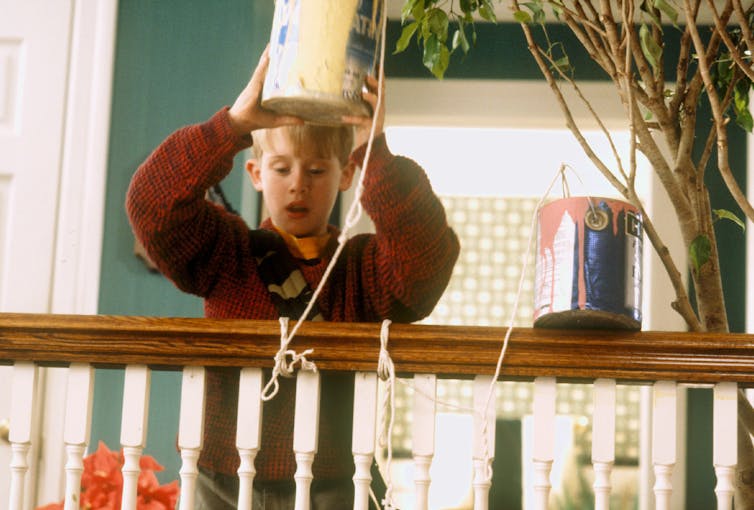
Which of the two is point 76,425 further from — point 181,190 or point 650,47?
point 650,47

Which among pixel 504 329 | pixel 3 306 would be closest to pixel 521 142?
pixel 3 306

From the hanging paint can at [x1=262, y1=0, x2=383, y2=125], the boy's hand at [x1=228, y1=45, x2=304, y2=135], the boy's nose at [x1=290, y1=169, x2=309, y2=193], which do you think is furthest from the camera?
the boy's nose at [x1=290, y1=169, x2=309, y2=193]

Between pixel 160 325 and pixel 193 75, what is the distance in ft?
5.88

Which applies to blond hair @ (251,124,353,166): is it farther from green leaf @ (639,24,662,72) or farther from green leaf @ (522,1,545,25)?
green leaf @ (639,24,662,72)

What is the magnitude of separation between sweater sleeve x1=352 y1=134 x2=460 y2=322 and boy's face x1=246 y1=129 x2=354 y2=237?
0.59 ft

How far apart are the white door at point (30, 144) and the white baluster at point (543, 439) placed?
183 centimetres

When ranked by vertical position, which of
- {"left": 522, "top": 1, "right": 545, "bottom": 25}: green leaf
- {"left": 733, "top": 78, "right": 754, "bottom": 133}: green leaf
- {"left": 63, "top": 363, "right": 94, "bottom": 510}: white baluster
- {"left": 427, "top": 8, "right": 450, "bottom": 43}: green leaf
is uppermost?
{"left": 522, "top": 1, "right": 545, "bottom": 25}: green leaf

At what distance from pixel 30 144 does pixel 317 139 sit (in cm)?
139

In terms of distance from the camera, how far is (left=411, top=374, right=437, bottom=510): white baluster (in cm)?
115

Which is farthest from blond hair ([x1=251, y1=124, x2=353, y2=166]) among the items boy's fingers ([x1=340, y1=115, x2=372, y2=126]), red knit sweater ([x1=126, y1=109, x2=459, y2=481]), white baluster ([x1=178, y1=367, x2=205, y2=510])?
white baluster ([x1=178, y1=367, x2=205, y2=510])

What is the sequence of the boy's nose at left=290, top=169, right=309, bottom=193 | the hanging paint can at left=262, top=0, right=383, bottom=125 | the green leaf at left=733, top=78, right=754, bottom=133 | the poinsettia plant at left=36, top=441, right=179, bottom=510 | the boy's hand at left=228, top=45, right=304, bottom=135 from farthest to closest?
the boy's nose at left=290, top=169, right=309, bottom=193
the green leaf at left=733, top=78, right=754, bottom=133
the poinsettia plant at left=36, top=441, right=179, bottom=510
the boy's hand at left=228, top=45, right=304, bottom=135
the hanging paint can at left=262, top=0, right=383, bottom=125

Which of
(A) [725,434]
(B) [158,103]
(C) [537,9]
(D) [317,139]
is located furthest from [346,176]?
(B) [158,103]

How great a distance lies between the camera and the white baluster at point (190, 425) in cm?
116

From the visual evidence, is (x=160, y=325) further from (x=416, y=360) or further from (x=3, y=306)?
(x=3, y=306)
